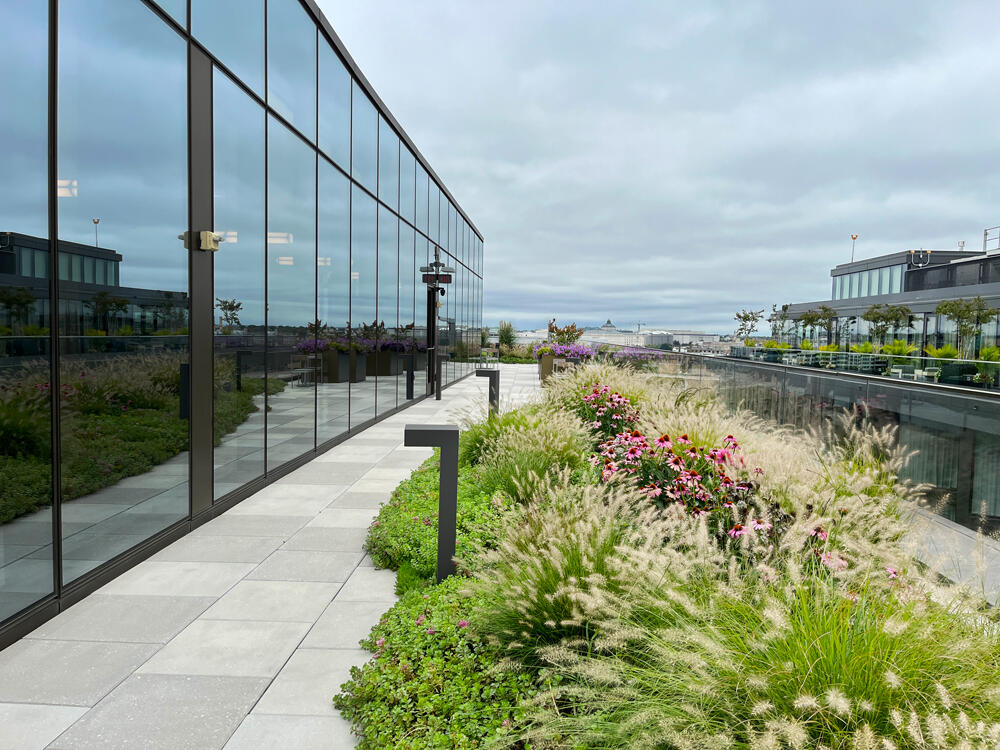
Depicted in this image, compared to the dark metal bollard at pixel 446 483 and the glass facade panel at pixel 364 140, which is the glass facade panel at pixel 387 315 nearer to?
the glass facade panel at pixel 364 140

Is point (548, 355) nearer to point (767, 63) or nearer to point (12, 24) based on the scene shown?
point (767, 63)

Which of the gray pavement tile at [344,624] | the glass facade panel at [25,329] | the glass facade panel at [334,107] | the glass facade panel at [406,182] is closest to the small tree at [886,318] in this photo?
the glass facade panel at [406,182]

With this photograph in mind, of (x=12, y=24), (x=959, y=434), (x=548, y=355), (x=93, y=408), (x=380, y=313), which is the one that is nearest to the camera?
(x=12, y=24)

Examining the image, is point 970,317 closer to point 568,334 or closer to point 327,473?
point 568,334

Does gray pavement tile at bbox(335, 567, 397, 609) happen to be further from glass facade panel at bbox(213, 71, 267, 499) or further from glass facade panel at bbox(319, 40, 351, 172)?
glass facade panel at bbox(319, 40, 351, 172)

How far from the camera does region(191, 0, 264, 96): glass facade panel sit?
5.72 metres

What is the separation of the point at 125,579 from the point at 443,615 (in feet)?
8.48

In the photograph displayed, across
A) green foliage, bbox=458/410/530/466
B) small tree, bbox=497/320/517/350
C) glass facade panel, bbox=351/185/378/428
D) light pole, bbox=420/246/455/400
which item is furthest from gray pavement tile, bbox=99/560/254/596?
small tree, bbox=497/320/517/350

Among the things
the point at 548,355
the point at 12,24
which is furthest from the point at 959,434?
the point at 548,355

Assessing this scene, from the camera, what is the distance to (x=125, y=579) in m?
4.40

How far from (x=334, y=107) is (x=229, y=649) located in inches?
333

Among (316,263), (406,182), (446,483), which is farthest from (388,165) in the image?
(446,483)

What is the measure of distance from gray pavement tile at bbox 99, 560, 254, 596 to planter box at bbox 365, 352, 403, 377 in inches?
276

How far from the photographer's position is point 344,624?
368 cm
